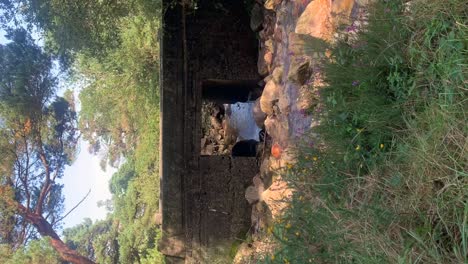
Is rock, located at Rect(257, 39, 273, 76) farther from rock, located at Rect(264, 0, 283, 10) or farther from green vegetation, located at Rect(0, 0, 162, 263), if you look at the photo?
green vegetation, located at Rect(0, 0, 162, 263)

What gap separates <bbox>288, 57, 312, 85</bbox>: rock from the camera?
3.88 metres

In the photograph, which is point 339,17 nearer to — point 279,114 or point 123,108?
point 279,114

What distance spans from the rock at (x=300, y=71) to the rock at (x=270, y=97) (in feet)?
1.86

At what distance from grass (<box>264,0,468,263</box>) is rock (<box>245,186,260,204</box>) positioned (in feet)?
5.28

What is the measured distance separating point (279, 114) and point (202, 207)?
1538 millimetres

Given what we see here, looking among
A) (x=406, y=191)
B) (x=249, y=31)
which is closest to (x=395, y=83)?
(x=406, y=191)

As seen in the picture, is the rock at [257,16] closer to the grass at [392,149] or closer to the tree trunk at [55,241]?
the grass at [392,149]

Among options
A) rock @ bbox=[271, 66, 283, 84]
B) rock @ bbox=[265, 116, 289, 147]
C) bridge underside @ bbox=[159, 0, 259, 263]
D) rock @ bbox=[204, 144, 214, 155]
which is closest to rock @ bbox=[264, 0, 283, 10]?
bridge underside @ bbox=[159, 0, 259, 263]

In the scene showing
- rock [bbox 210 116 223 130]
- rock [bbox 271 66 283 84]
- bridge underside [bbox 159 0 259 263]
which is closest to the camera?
rock [bbox 271 66 283 84]

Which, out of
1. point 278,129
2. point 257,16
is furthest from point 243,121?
point 278,129

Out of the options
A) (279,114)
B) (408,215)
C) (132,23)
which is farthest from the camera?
(132,23)

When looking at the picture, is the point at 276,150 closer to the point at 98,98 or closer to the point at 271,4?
the point at 271,4

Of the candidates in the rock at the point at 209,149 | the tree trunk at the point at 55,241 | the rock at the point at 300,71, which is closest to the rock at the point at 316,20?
the rock at the point at 300,71

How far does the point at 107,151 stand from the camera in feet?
56.9
